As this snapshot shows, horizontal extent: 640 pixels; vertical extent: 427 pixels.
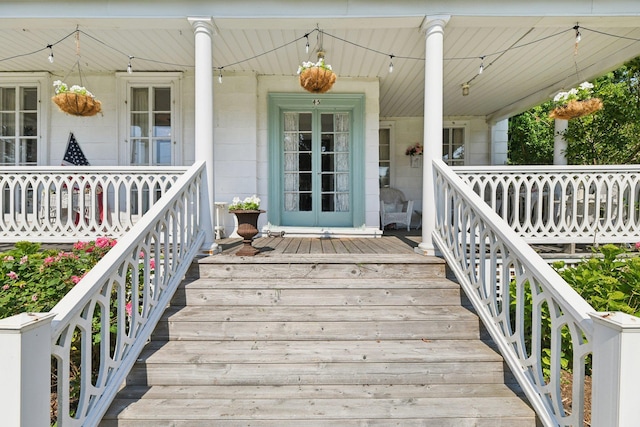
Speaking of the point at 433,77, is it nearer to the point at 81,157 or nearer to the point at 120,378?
the point at 120,378

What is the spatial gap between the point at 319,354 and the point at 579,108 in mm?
4116

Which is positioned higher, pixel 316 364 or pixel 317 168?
pixel 317 168

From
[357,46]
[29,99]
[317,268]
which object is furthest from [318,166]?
[29,99]

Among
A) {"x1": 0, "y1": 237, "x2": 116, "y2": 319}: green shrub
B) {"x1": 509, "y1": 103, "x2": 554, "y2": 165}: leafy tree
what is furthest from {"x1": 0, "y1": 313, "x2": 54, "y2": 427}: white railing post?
{"x1": 509, "y1": 103, "x2": 554, "y2": 165}: leafy tree

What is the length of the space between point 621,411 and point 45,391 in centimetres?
217

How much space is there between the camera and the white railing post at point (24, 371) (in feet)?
4.25

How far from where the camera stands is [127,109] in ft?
17.3

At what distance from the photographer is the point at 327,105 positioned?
5.55 metres

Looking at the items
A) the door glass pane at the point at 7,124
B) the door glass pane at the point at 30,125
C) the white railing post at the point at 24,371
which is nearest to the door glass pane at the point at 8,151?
the door glass pane at the point at 7,124

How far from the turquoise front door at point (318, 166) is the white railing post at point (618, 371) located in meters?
4.23

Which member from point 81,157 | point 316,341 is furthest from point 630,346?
point 81,157

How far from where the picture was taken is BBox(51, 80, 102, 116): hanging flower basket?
12.7 feet

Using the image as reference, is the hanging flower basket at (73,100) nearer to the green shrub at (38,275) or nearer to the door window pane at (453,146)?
the green shrub at (38,275)

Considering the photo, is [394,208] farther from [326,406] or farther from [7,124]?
[7,124]
